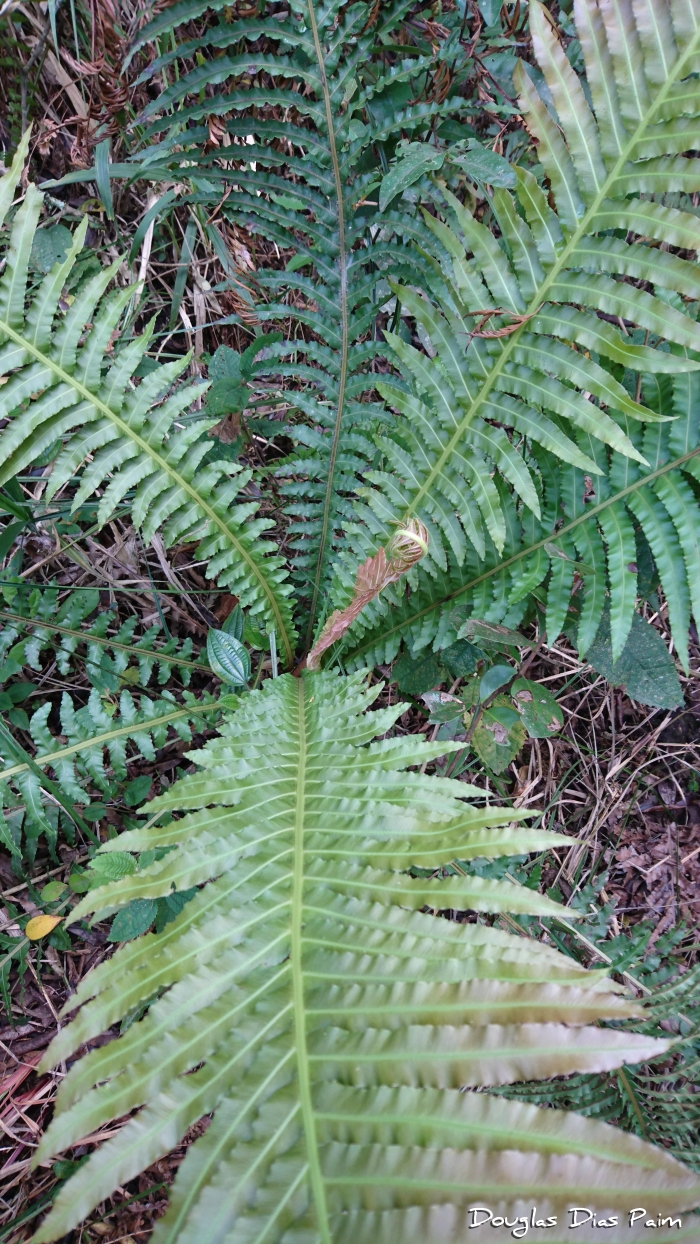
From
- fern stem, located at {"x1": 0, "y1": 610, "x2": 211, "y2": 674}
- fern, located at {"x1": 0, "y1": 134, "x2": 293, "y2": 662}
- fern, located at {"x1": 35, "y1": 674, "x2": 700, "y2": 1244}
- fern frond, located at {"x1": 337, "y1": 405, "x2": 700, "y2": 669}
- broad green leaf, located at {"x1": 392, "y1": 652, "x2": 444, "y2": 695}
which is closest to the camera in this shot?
fern, located at {"x1": 35, "y1": 674, "x2": 700, "y2": 1244}

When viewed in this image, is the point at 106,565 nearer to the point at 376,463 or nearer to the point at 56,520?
the point at 56,520

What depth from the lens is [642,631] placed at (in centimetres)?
150

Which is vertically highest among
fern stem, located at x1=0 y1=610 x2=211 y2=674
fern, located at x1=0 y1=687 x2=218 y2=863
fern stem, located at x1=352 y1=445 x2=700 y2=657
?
fern stem, located at x1=0 y1=610 x2=211 y2=674

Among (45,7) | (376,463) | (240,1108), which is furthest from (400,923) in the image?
(45,7)

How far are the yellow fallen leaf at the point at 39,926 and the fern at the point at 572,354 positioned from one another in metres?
0.99

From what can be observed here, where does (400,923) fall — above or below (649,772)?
above

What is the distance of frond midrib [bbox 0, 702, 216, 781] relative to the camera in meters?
1.47

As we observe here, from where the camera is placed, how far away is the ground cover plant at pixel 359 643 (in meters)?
0.58

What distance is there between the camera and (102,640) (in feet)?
5.34

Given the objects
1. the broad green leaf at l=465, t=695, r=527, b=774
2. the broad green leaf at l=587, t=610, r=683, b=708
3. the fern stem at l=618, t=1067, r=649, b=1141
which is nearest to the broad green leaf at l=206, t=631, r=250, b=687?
the broad green leaf at l=465, t=695, r=527, b=774

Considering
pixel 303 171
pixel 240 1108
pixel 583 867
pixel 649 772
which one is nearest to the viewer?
pixel 240 1108

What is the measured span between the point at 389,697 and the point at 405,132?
147 centimetres

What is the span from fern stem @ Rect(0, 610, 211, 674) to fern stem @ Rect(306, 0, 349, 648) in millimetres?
393

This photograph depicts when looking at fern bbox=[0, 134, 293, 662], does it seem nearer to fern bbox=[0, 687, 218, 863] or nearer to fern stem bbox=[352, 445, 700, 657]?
fern bbox=[0, 687, 218, 863]
